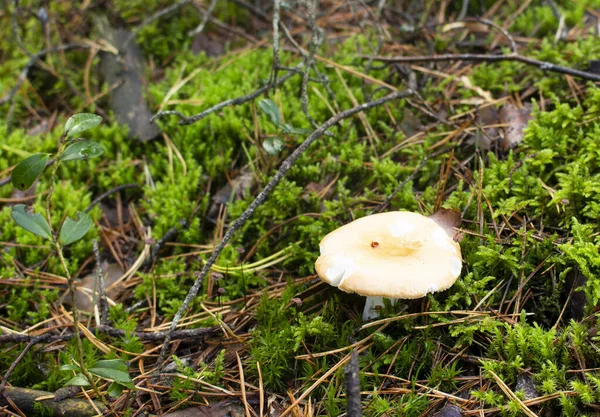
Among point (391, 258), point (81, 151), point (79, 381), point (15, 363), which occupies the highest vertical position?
point (81, 151)

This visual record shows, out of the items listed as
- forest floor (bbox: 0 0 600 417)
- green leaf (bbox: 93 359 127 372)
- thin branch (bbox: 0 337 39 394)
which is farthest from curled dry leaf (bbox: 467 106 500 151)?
thin branch (bbox: 0 337 39 394)

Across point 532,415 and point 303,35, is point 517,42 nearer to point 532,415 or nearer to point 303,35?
point 303,35

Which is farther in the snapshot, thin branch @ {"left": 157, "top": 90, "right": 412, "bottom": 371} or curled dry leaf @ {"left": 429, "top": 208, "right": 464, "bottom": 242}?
curled dry leaf @ {"left": 429, "top": 208, "right": 464, "bottom": 242}

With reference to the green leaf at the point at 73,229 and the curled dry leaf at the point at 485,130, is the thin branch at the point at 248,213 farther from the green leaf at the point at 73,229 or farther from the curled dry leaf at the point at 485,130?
the green leaf at the point at 73,229

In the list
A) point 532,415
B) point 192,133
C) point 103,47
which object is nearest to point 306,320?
point 532,415

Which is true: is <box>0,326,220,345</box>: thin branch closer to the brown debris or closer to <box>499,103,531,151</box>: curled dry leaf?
the brown debris

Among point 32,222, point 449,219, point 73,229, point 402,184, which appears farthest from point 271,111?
point 32,222

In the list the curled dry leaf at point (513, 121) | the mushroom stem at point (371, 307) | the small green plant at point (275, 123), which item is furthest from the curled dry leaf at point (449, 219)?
the small green plant at point (275, 123)

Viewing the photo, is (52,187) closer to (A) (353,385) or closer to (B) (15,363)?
(B) (15,363)
